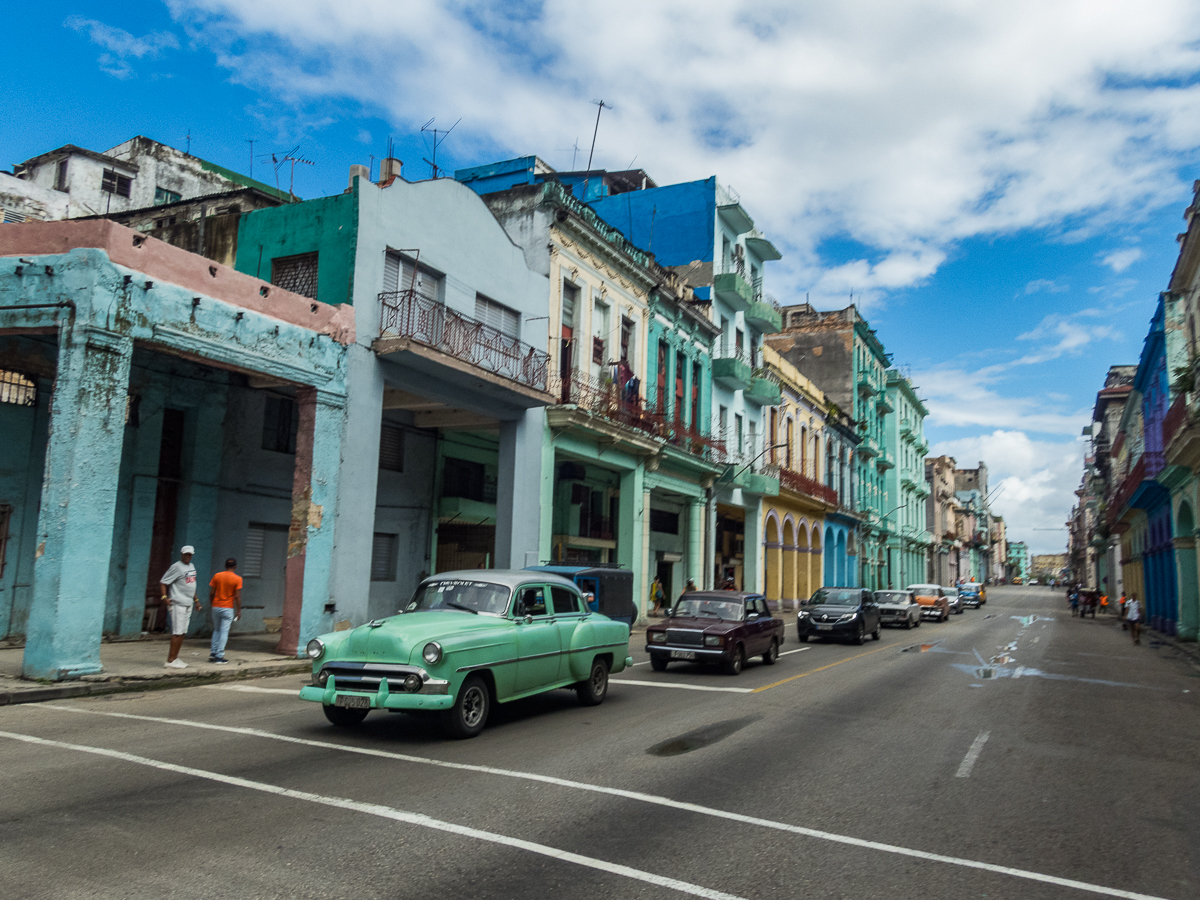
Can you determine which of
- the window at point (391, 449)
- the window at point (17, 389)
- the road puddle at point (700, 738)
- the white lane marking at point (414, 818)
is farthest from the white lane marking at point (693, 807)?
the window at point (391, 449)

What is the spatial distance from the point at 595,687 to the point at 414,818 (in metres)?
5.44

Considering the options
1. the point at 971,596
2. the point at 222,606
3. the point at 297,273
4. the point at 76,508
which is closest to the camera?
the point at 76,508

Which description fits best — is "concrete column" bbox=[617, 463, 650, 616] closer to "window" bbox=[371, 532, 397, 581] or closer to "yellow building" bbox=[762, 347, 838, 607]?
"window" bbox=[371, 532, 397, 581]

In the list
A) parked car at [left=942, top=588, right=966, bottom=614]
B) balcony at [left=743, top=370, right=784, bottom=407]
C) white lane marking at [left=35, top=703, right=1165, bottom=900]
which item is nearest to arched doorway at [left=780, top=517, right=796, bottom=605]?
balcony at [left=743, top=370, right=784, bottom=407]

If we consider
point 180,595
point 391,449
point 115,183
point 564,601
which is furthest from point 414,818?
point 115,183

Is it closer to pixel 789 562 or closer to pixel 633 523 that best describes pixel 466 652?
pixel 633 523

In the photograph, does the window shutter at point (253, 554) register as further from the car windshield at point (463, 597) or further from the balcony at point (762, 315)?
the balcony at point (762, 315)

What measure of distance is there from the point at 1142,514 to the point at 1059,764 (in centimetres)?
3884

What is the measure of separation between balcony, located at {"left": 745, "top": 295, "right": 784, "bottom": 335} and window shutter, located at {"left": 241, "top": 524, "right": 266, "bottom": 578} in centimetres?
2307

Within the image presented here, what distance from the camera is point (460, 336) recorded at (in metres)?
19.5

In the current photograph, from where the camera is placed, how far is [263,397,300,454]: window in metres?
19.4

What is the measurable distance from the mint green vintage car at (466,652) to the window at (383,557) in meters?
11.6

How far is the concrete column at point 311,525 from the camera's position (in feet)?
50.5

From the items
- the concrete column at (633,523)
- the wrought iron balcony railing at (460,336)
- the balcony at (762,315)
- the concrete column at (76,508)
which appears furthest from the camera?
the balcony at (762,315)
